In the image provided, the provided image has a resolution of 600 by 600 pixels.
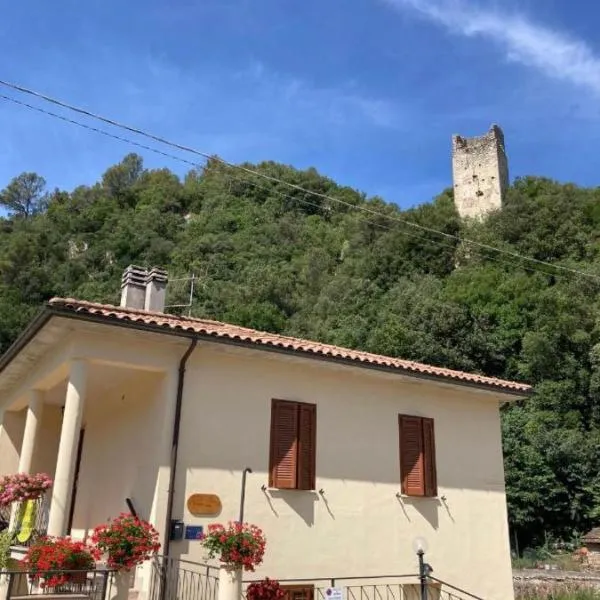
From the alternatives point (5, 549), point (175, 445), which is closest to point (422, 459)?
point (175, 445)

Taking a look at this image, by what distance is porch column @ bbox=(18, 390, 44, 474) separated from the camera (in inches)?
454

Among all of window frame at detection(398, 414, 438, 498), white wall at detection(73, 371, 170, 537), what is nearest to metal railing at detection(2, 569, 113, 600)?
white wall at detection(73, 371, 170, 537)

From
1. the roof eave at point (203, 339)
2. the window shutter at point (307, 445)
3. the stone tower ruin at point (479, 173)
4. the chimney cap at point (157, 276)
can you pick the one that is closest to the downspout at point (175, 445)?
the roof eave at point (203, 339)

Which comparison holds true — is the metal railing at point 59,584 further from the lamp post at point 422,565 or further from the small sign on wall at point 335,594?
the lamp post at point 422,565

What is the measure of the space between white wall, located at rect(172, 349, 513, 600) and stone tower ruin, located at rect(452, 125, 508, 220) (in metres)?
45.5

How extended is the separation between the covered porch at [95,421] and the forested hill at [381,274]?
15885mm

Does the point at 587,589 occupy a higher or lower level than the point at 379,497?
lower

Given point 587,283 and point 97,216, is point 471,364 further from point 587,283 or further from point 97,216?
point 97,216

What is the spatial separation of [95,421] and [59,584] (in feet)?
19.4

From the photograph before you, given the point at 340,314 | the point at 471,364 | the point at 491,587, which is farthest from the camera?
the point at 340,314

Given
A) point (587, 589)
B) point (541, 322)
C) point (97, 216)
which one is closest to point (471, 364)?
point (541, 322)

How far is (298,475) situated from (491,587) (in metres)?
4.85

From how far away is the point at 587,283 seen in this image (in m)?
37.2

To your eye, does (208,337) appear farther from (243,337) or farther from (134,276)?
(134,276)
